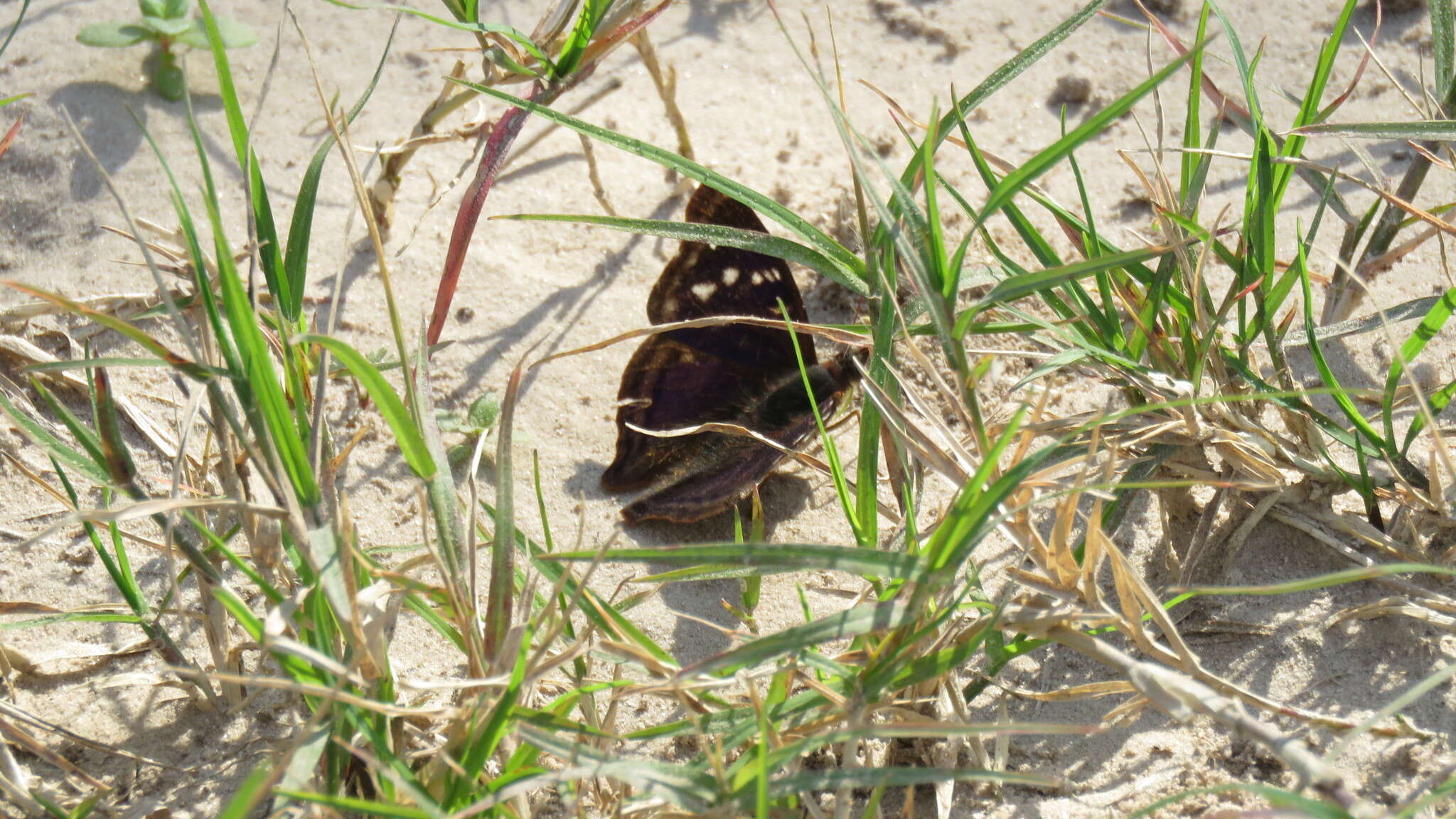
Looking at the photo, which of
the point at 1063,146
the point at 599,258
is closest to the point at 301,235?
the point at 1063,146

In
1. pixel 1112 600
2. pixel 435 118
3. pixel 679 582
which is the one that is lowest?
pixel 679 582

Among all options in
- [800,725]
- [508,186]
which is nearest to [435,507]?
[800,725]

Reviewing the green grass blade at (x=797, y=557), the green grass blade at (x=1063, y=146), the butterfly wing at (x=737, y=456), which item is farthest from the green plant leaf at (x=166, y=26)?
the green grass blade at (x=1063, y=146)

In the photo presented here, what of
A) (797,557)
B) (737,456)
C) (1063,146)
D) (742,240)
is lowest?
(737,456)

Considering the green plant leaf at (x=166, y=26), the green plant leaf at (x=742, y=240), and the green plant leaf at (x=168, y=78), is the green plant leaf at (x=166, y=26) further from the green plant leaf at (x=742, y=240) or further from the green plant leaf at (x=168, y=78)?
the green plant leaf at (x=742, y=240)

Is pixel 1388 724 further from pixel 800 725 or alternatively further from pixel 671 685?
pixel 671 685

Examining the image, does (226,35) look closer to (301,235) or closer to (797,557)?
(301,235)

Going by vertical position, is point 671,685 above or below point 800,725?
above

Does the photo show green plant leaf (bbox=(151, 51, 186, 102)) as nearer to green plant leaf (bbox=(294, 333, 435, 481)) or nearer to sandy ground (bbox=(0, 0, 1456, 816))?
sandy ground (bbox=(0, 0, 1456, 816))
